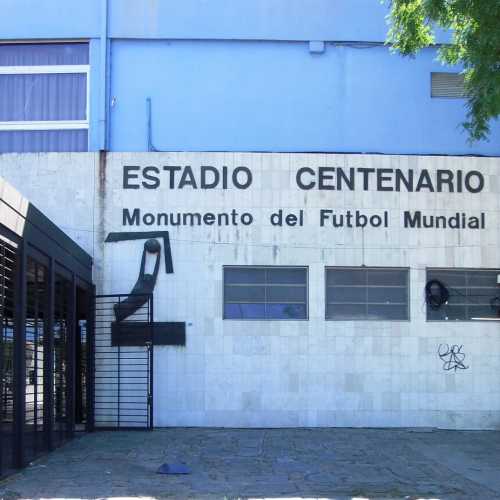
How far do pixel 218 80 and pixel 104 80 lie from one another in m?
2.30

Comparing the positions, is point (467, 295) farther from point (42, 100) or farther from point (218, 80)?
point (42, 100)

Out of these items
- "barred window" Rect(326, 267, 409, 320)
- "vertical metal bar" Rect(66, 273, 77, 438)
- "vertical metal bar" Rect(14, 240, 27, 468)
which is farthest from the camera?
"barred window" Rect(326, 267, 409, 320)

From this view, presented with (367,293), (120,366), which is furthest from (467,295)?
(120,366)

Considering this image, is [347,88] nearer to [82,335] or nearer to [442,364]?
[442,364]

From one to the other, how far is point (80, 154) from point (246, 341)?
4901 mm

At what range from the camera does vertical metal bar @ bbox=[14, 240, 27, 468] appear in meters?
9.76

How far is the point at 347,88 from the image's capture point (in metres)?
16.1

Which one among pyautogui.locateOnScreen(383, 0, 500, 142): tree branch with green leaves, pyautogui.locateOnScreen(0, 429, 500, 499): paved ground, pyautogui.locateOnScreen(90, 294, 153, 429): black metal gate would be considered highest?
pyautogui.locateOnScreen(383, 0, 500, 142): tree branch with green leaves

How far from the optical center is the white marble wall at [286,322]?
592 inches

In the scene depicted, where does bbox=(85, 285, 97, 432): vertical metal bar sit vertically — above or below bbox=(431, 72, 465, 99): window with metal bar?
below

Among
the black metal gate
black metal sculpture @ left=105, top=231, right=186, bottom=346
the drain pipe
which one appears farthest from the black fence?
the drain pipe

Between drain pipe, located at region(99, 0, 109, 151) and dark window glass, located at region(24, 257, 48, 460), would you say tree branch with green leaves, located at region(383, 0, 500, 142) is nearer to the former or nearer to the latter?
drain pipe, located at region(99, 0, 109, 151)

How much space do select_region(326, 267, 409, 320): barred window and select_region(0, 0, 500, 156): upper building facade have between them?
8.29 feet

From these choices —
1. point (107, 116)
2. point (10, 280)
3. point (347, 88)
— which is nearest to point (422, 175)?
point (347, 88)
